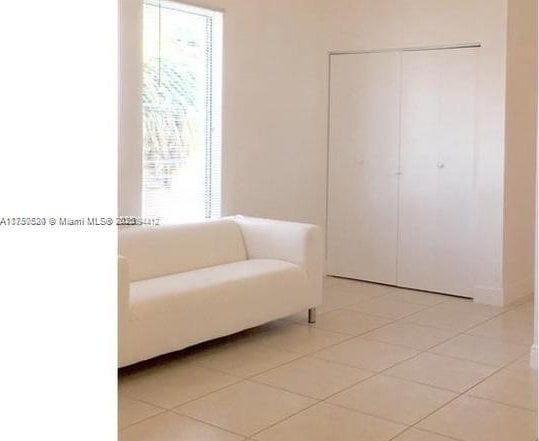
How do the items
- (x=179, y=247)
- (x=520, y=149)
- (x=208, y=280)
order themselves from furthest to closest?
(x=520, y=149), (x=179, y=247), (x=208, y=280)

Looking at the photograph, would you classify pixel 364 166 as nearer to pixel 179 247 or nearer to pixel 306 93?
pixel 306 93

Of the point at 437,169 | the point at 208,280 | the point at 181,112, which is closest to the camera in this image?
the point at 208,280

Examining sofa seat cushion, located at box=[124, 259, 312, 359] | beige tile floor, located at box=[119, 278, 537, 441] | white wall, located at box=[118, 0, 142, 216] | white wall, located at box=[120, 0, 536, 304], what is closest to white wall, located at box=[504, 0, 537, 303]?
white wall, located at box=[120, 0, 536, 304]

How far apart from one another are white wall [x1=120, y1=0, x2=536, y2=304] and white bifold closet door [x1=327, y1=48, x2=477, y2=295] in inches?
4.5

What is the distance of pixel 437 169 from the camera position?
5535mm

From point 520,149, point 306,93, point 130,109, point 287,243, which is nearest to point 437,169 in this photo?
point 520,149

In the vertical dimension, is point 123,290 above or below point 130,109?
below

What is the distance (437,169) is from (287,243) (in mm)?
1610

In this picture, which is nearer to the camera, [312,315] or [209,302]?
[209,302]

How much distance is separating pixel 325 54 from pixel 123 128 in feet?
7.13

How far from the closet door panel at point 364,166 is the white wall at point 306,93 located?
12 centimetres

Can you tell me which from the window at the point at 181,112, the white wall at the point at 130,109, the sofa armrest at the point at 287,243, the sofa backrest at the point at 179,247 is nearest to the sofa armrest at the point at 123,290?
the sofa backrest at the point at 179,247

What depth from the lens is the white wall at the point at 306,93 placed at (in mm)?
5191
